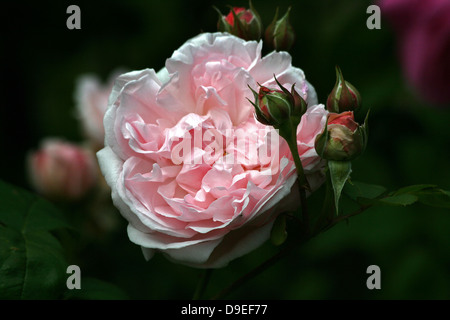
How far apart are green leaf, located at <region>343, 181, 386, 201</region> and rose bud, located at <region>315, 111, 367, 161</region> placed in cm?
6

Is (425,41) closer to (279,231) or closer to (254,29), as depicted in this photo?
(254,29)

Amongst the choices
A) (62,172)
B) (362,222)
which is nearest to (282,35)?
(362,222)

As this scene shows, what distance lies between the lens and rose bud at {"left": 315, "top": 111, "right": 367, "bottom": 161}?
592mm

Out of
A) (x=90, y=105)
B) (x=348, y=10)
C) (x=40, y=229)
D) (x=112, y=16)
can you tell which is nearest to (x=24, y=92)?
(x=112, y=16)

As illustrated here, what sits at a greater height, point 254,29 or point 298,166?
point 254,29

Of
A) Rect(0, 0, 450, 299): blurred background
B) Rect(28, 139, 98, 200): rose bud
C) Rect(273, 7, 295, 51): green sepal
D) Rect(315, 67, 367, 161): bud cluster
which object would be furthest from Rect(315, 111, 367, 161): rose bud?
Rect(28, 139, 98, 200): rose bud

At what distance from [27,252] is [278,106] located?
1.10 feet

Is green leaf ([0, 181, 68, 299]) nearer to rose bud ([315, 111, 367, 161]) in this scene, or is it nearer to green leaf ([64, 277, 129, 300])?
green leaf ([64, 277, 129, 300])

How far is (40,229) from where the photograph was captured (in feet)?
2.58

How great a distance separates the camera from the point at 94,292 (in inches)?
30.8

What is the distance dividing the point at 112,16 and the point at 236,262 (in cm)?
130

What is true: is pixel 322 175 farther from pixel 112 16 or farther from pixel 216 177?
pixel 112 16

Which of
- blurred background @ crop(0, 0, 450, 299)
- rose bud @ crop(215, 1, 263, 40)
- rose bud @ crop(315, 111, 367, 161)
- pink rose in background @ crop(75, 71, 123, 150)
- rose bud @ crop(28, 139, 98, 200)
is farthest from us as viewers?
pink rose in background @ crop(75, 71, 123, 150)

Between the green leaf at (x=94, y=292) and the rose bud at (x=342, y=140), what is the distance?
13.9 inches
